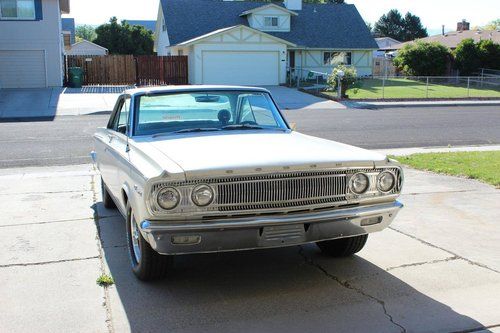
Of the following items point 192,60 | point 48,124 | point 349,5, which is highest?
point 349,5

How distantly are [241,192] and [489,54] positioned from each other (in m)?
44.9

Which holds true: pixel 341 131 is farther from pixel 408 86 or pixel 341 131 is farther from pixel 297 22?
pixel 297 22

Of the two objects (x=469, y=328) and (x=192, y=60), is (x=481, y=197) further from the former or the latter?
(x=192, y=60)

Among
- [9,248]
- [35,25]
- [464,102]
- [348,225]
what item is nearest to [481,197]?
[348,225]

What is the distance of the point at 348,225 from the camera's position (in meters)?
4.52

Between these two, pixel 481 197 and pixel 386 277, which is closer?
pixel 386 277

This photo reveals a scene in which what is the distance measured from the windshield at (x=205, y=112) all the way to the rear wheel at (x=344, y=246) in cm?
136

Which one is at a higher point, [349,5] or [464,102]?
[349,5]

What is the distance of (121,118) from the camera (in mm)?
6379

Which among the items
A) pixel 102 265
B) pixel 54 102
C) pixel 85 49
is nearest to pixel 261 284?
pixel 102 265

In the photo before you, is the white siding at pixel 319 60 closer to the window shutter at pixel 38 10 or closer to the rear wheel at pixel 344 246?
the window shutter at pixel 38 10

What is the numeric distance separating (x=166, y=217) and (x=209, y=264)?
4.20 feet

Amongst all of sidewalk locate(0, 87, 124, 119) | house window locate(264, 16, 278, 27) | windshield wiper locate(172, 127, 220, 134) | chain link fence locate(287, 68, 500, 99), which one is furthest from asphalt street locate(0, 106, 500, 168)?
house window locate(264, 16, 278, 27)

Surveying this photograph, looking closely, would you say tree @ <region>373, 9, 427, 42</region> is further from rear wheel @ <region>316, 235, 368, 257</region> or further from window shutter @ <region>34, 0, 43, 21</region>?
rear wheel @ <region>316, 235, 368, 257</region>
